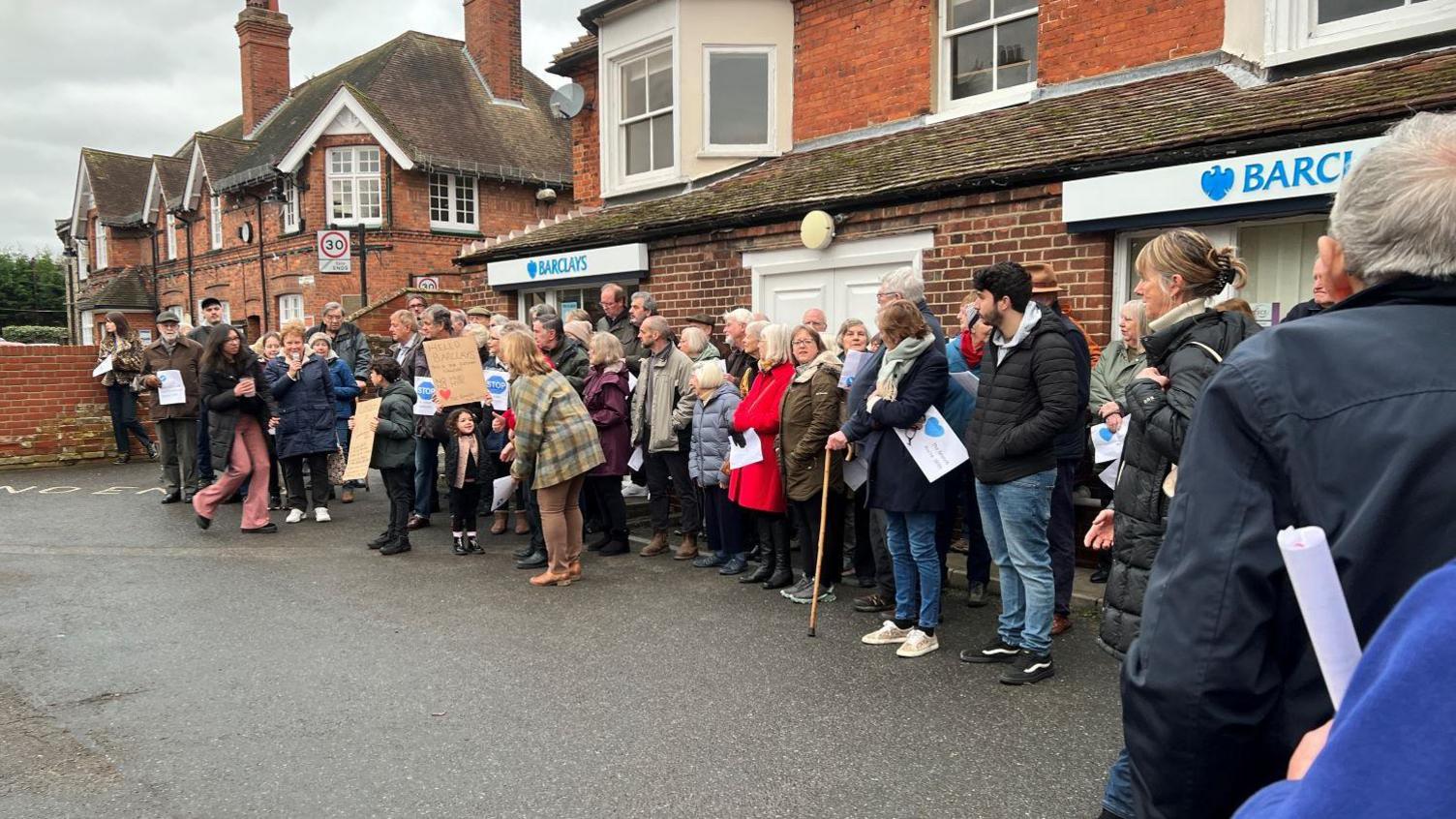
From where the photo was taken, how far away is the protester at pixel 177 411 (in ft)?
33.8

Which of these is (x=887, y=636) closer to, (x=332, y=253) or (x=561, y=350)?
(x=561, y=350)

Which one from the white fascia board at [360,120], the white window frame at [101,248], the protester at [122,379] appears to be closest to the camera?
the protester at [122,379]

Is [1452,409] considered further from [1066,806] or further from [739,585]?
[739,585]

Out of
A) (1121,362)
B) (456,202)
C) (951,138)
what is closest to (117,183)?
(456,202)

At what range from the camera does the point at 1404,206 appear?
1366 millimetres

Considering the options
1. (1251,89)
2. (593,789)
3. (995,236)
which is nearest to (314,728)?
(593,789)

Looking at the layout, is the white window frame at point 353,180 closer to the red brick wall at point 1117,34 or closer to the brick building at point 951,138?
the brick building at point 951,138

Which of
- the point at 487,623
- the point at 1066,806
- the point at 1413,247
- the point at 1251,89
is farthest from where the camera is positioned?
the point at 1251,89

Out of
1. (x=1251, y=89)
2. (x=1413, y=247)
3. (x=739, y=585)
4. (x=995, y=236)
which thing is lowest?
(x=739, y=585)

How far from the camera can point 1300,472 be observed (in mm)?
1330

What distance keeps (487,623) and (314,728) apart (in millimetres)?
1659

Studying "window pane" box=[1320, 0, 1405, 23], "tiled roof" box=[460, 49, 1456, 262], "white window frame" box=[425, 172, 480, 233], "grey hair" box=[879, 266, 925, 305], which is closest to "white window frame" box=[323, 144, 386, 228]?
"white window frame" box=[425, 172, 480, 233]

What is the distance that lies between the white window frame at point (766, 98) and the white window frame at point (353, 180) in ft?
50.8

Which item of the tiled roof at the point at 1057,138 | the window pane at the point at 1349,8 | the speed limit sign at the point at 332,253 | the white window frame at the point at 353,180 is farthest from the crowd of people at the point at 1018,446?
the white window frame at the point at 353,180
